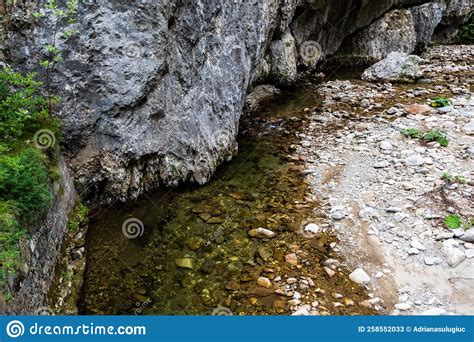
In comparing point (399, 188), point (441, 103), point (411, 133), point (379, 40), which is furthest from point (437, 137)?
point (379, 40)

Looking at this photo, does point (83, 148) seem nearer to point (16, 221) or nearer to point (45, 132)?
point (45, 132)

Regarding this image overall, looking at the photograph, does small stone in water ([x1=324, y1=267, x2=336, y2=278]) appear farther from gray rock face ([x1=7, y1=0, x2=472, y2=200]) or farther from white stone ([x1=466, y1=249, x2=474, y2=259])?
gray rock face ([x1=7, y1=0, x2=472, y2=200])

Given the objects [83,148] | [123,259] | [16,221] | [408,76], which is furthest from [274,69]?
[16,221]

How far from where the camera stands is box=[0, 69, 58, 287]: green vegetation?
4.71m

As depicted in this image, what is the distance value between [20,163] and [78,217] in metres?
1.99

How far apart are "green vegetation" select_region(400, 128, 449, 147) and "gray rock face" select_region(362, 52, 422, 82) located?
565 cm

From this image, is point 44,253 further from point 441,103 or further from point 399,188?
point 441,103

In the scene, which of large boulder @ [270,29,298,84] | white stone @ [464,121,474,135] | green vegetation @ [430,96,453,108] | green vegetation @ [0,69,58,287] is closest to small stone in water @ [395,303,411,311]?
green vegetation @ [0,69,58,287]

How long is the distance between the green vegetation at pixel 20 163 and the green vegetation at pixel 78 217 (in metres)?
1.16

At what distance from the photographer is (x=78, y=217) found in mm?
7285

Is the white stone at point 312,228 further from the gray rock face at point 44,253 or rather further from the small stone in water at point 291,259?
the gray rock face at point 44,253

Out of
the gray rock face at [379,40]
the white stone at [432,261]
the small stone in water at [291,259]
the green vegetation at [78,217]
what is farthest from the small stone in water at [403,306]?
the gray rock face at [379,40]

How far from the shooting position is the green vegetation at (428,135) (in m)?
10.00

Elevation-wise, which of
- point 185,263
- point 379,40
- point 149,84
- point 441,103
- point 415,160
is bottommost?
point 185,263
